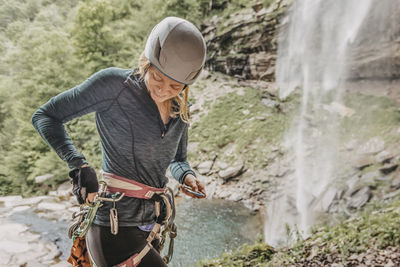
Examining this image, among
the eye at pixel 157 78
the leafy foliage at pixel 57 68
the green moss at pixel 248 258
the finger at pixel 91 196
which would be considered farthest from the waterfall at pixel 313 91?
the eye at pixel 157 78

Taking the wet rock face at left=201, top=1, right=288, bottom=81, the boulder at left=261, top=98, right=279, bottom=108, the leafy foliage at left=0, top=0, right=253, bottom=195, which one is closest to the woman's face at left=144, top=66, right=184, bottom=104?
the leafy foliage at left=0, top=0, right=253, bottom=195

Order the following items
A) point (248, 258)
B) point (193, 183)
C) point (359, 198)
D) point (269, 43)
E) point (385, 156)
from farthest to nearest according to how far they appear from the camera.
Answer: point (269, 43)
point (385, 156)
point (359, 198)
point (248, 258)
point (193, 183)

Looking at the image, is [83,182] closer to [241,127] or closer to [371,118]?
[371,118]

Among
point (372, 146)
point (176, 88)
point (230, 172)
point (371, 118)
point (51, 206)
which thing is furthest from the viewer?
point (230, 172)

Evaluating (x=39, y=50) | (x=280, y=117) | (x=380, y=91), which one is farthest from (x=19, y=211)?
(x=380, y=91)

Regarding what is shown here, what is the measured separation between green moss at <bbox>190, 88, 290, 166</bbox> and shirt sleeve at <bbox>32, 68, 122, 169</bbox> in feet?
23.6

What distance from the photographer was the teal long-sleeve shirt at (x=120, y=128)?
1134mm

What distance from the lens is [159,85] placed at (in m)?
1.15

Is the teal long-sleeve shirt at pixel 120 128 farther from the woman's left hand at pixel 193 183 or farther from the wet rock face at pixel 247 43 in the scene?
the wet rock face at pixel 247 43

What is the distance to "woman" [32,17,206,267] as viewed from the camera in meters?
1.09

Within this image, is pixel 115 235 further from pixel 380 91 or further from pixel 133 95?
pixel 380 91

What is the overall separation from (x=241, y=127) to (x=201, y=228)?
4.60 m

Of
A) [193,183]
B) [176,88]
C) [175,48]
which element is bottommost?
[193,183]

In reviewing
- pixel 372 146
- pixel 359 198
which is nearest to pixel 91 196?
pixel 359 198
